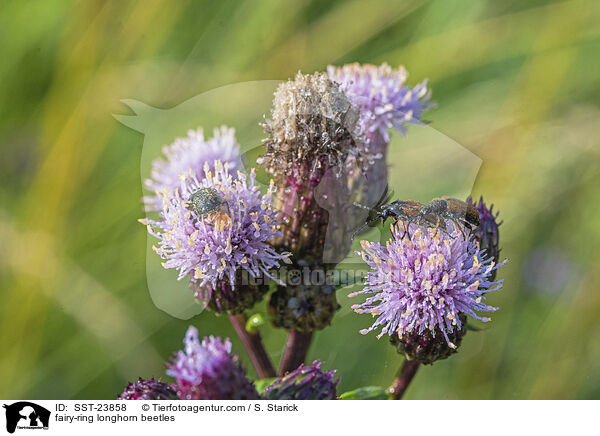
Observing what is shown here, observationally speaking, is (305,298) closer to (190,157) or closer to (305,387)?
(305,387)

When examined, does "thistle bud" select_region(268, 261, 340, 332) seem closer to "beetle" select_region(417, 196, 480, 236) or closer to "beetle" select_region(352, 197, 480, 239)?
"beetle" select_region(352, 197, 480, 239)

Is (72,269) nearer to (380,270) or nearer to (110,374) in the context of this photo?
(110,374)

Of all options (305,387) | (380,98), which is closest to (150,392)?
(305,387)

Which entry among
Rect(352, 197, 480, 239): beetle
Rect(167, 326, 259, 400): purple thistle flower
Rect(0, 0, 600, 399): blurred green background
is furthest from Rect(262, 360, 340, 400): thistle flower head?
Rect(352, 197, 480, 239): beetle

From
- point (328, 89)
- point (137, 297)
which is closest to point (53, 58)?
point (137, 297)

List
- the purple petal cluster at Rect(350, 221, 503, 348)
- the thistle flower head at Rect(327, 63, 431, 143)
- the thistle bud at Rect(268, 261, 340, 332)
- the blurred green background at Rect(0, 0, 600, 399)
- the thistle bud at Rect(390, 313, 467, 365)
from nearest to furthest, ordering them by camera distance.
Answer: the purple petal cluster at Rect(350, 221, 503, 348), the thistle bud at Rect(390, 313, 467, 365), the thistle bud at Rect(268, 261, 340, 332), the thistle flower head at Rect(327, 63, 431, 143), the blurred green background at Rect(0, 0, 600, 399)

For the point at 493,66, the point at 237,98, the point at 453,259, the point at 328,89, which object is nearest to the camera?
the point at 453,259
